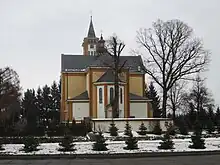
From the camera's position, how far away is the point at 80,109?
65625 millimetres

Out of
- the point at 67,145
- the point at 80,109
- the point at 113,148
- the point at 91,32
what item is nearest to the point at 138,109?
the point at 80,109

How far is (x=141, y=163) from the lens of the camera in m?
18.1

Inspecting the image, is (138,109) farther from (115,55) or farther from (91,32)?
(91,32)

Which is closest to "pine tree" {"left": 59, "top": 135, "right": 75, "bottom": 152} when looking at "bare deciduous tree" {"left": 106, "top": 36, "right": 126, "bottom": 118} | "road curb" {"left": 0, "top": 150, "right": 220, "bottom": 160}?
"road curb" {"left": 0, "top": 150, "right": 220, "bottom": 160}

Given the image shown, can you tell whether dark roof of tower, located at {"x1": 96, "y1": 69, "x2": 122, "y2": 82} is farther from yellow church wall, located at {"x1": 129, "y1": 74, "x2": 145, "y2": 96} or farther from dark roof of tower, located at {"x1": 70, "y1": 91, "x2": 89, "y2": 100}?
yellow church wall, located at {"x1": 129, "y1": 74, "x2": 145, "y2": 96}

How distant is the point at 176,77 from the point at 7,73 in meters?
32.1

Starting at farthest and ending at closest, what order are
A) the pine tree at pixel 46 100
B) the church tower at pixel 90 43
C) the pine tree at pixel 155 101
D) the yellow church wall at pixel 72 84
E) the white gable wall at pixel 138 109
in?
the pine tree at pixel 46 100, the church tower at pixel 90 43, the pine tree at pixel 155 101, the yellow church wall at pixel 72 84, the white gable wall at pixel 138 109

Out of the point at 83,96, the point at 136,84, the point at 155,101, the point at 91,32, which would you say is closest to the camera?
the point at 83,96

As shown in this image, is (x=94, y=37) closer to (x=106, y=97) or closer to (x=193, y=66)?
(x=106, y=97)

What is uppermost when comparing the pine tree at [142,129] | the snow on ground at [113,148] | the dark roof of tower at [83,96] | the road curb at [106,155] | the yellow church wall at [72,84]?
the yellow church wall at [72,84]

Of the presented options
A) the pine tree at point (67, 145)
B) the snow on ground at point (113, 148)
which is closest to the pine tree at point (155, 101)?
the snow on ground at point (113, 148)

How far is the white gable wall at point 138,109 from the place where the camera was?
220 ft

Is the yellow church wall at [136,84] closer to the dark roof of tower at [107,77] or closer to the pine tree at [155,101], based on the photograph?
the pine tree at [155,101]

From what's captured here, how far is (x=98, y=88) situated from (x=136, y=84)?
1129 cm
